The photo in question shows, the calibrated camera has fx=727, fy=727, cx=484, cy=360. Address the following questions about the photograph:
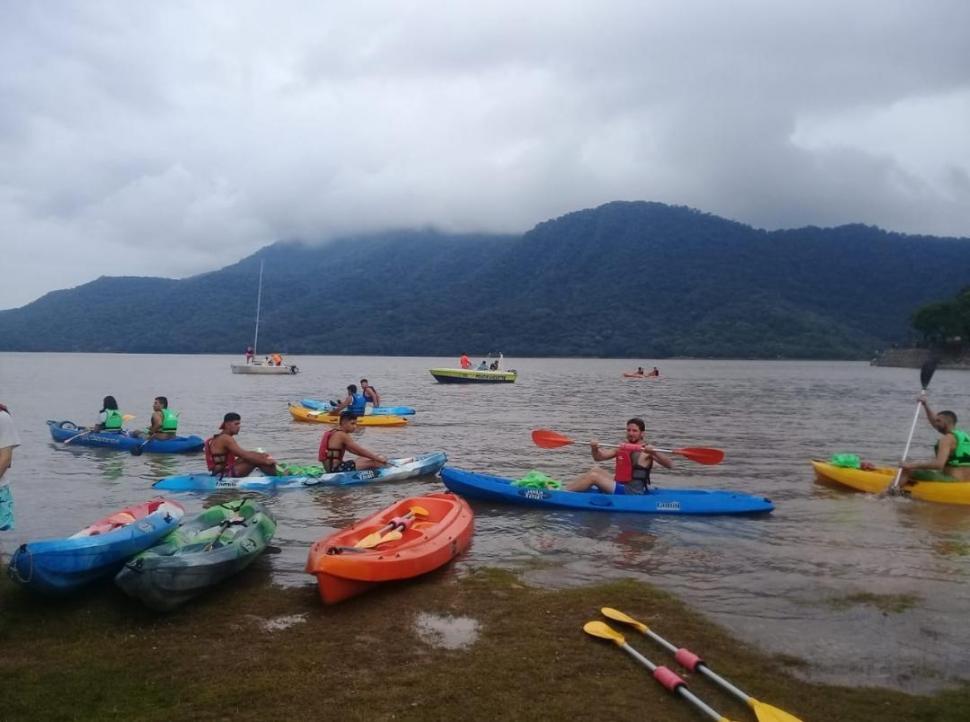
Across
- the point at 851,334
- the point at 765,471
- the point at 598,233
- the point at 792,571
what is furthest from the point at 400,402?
the point at 598,233

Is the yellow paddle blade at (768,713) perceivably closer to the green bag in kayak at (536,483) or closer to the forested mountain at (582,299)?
the green bag in kayak at (536,483)

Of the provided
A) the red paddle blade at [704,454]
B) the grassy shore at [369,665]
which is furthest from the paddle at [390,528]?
the red paddle blade at [704,454]

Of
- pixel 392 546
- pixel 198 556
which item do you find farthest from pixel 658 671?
pixel 198 556

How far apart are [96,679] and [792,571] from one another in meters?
6.75

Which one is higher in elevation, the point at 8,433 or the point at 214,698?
the point at 8,433

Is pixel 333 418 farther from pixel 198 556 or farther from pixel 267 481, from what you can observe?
pixel 198 556

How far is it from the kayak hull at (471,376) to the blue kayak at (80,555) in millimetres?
41222

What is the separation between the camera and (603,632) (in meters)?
5.54

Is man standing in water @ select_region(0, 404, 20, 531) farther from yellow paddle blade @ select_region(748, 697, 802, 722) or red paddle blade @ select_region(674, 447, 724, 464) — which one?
red paddle blade @ select_region(674, 447, 724, 464)

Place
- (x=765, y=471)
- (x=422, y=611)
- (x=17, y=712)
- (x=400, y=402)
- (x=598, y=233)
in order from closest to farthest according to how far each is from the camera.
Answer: (x=17, y=712), (x=422, y=611), (x=765, y=471), (x=400, y=402), (x=598, y=233)

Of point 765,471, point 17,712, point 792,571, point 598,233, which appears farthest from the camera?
point 598,233

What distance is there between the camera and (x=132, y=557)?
6414 mm

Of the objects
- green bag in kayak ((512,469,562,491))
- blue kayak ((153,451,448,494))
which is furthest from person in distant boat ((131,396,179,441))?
green bag in kayak ((512,469,562,491))

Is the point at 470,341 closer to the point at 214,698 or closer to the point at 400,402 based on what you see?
the point at 400,402
